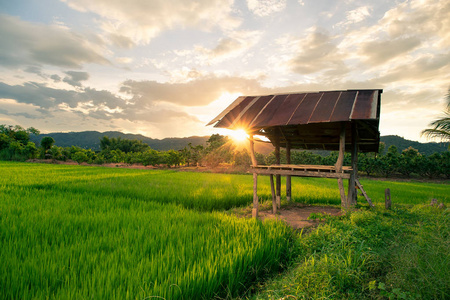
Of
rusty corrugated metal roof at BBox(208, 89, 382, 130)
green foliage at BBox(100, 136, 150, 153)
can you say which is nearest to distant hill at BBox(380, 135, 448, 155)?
rusty corrugated metal roof at BBox(208, 89, 382, 130)

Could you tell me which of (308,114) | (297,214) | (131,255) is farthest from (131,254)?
(297,214)

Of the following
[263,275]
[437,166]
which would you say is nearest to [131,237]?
[263,275]

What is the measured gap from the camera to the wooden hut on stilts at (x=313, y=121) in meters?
5.31

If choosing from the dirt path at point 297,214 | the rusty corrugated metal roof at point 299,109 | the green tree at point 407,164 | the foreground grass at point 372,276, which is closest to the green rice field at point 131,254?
the foreground grass at point 372,276

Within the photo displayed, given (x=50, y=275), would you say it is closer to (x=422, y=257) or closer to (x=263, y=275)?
(x=263, y=275)

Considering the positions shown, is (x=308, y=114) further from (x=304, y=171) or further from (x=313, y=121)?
(x=304, y=171)

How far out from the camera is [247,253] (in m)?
2.94

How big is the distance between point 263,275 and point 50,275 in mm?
2558

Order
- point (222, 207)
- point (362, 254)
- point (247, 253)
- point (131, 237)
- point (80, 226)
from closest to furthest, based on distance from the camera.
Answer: point (362, 254) → point (247, 253) → point (131, 237) → point (80, 226) → point (222, 207)

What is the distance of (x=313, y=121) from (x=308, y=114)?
1.57 ft

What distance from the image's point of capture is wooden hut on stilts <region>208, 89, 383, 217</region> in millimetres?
5305

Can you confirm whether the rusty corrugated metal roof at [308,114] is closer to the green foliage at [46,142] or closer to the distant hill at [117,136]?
the green foliage at [46,142]

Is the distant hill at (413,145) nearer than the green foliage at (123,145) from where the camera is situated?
Yes

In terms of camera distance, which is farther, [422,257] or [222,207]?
[222,207]
